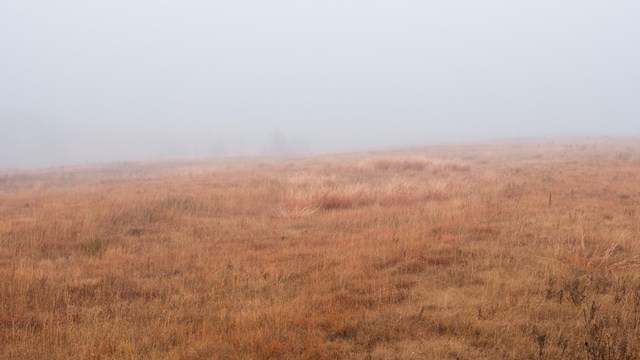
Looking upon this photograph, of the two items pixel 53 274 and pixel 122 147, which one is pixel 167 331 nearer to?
pixel 53 274

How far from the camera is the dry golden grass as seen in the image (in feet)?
16.3

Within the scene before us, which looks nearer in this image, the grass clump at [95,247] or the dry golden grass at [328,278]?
the dry golden grass at [328,278]

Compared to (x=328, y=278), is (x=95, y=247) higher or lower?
higher

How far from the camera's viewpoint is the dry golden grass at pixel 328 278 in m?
4.96

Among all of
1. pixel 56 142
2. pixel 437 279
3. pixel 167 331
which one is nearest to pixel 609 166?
pixel 437 279

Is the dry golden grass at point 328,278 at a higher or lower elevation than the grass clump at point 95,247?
lower

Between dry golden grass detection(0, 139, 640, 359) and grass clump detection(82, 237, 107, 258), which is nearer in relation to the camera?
dry golden grass detection(0, 139, 640, 359)

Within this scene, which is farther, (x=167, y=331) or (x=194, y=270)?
(x=194, y=270)

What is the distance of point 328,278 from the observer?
6.86m

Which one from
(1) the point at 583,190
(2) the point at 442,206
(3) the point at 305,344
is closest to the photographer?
(3) the point at 305,344

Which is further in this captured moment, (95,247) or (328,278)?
(95,247)

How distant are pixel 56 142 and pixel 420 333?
100m

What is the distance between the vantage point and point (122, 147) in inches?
4547

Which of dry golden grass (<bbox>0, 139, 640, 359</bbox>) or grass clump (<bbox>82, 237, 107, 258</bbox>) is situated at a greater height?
grass clump (<bbox>82, 237, 107, 258</bbox>)
